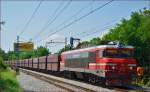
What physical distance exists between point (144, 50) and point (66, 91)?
1115 inches

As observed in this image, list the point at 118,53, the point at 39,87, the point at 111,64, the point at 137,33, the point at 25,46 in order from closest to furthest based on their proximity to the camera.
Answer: the point at 111,64 → the point at 118,53 → the point at 39,87 → the point at 137,33 → the point at 25,46

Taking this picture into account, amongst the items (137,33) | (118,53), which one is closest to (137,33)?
(137,33)

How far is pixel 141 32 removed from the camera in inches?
2189

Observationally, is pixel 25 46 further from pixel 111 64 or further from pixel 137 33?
pixel 111 64

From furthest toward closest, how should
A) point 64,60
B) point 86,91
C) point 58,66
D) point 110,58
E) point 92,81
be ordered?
1. point 58,66
2. point 64,60
3. point 92,81
4. point 110,58
5. point 86,91

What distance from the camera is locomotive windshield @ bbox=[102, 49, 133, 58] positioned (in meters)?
27.0

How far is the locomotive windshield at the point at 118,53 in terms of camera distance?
2698 cm

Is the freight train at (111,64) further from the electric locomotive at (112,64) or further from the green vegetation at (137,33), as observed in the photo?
the green vegetation at (137,33)

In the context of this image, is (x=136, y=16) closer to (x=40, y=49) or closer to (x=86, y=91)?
(x=86, y=91)

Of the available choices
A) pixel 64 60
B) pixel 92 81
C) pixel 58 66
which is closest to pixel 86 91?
pixel 92 81

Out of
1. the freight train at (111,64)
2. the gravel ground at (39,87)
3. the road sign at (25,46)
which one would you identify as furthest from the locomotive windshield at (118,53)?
Answer: the road sign at (25,46)

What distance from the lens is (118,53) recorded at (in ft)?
89.5

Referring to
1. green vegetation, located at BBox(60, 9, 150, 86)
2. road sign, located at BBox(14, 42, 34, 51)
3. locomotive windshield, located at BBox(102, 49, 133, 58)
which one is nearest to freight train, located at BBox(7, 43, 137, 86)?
locomotive windshield, located at BBox(102, 49, 133, 58)

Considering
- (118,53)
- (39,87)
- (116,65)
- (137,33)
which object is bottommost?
(39,87)
